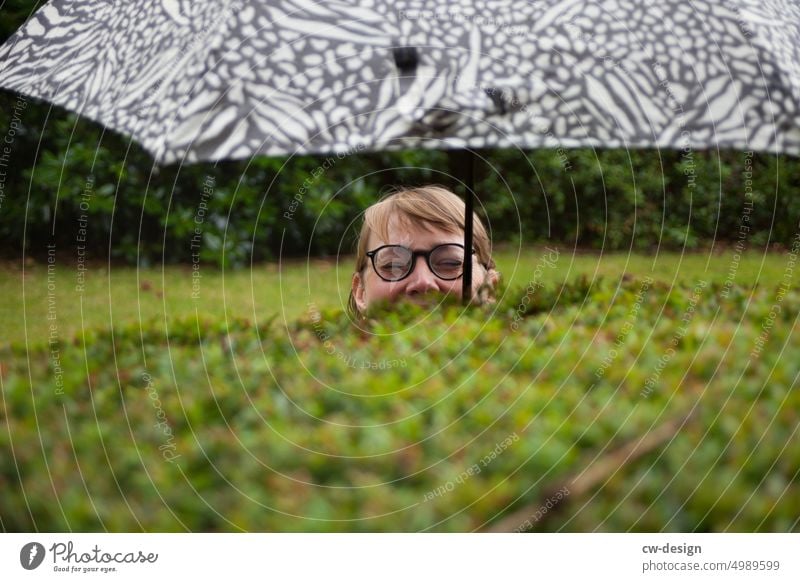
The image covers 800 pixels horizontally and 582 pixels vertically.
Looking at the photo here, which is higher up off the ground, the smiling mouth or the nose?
the smiling mouth

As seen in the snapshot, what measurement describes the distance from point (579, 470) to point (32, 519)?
88cm

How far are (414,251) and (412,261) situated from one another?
4 centimetres

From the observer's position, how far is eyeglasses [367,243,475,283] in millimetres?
2361

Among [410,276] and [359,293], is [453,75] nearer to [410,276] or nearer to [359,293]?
[410,276]

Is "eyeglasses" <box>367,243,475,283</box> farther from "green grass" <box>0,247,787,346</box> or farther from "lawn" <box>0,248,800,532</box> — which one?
"green grass" <box>0,247,787,346</box>

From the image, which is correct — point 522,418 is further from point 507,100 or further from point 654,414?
point 507,100

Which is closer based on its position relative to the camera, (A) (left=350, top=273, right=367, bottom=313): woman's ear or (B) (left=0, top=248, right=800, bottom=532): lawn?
(B) (left=0, top=248, right=800, bottom=532): lawn

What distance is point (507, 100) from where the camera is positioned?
193cm

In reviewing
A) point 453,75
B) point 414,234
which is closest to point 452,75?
point 453,75

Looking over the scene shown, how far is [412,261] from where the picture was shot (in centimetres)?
239
